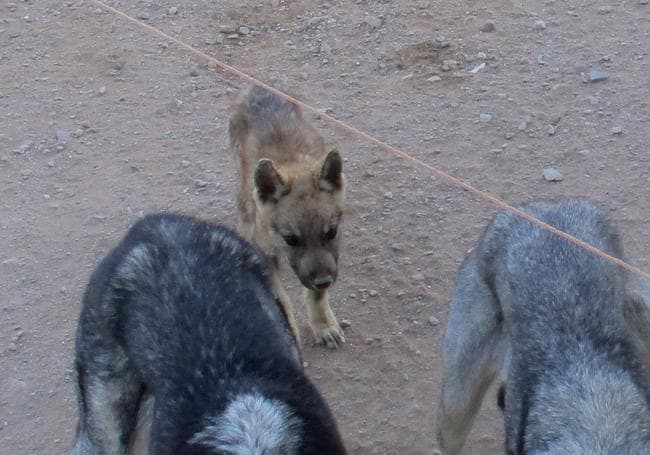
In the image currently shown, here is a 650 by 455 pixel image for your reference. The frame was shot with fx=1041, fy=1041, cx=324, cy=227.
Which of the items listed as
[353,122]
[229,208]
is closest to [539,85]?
[353,122]

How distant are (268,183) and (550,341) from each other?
2.75 meters

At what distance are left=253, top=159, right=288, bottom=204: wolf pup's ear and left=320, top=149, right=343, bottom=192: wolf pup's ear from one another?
0.88 feet

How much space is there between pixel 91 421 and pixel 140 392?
289mm

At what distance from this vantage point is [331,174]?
7117mm

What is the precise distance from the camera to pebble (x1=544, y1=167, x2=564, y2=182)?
319 inches

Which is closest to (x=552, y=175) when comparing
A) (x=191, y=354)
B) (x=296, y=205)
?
(x=296, y=205)

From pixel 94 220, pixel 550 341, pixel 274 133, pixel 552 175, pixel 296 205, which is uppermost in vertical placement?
pixel 550 341

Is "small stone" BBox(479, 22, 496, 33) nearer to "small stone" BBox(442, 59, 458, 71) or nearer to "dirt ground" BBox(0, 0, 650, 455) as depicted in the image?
"dirt ground" BBox(0, 0, 650, 455)

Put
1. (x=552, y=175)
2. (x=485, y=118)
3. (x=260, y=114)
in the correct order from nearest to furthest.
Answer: (x=260, y=114)
(x=552, y=175)
(x=485, y=118)

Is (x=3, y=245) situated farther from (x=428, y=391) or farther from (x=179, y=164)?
(x=428, y=391)

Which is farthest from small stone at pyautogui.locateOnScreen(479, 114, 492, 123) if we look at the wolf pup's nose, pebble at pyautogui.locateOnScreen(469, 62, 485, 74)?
the wolf pup's nose

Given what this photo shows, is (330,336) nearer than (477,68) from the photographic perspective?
Yes

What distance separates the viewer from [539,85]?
29.6 ft

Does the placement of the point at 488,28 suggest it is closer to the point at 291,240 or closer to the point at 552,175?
the point at 552,175
